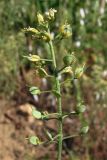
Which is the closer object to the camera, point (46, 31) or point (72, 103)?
point (46, 31)

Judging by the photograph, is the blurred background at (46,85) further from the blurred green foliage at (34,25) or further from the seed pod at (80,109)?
the seed pod at (80,109)

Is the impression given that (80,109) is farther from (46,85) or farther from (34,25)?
(34,25)

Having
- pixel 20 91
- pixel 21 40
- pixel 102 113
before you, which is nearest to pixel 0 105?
pixel 20 91

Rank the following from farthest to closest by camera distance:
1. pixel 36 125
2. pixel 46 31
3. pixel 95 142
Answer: pixel 36 125 < pixel 95 142 < pixel 46 31

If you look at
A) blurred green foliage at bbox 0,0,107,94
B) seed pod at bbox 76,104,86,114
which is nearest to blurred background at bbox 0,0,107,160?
blurred green foliage at bbox 0,0,107,94

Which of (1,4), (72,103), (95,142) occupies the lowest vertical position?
(95,142)

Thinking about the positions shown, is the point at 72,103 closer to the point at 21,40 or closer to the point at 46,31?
the point at 21,40

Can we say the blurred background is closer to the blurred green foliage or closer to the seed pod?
the blurred green foliage

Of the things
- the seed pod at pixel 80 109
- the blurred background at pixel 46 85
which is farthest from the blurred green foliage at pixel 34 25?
the seed pod at pixel 80 109

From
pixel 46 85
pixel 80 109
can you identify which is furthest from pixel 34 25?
pixel 80 109
